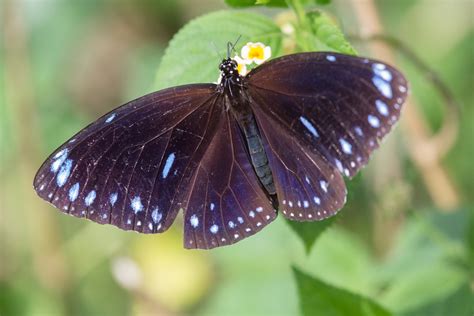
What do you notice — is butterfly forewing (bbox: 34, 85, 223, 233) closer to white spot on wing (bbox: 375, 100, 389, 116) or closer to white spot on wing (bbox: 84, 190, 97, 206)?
white spot on wing (bbox: 84, 190, 97, 206)

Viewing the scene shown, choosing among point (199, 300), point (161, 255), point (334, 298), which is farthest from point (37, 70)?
point (334, 298)

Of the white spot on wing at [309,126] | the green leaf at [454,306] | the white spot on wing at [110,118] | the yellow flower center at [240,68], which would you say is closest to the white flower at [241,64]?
the yellow flower center at [240,68]

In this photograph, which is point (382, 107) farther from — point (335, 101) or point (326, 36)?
point (326, 36)

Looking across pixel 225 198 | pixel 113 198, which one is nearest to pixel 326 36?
pixel 225 198

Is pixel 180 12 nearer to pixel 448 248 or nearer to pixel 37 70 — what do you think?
pixel 37 70

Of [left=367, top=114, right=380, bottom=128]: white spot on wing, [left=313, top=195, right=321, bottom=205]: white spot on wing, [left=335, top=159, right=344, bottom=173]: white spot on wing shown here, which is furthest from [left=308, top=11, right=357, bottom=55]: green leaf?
[left=313, top=195, right=321, bottom=205]: white spot on wing
